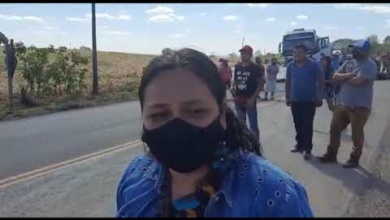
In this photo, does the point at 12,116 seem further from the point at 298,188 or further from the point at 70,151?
the point at 298,188

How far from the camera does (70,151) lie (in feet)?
28.6

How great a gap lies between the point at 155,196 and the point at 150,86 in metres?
0.34

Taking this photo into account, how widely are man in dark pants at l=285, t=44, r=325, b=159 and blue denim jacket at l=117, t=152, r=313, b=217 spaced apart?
6246 mm

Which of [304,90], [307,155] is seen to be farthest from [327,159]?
[304,90]

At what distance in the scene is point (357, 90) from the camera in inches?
276

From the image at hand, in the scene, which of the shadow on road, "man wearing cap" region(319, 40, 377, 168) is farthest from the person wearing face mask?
"man wearing cap" region(319, 40, 377, 168)

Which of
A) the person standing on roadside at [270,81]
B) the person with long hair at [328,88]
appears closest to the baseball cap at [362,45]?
the person with long hair at [328,88]

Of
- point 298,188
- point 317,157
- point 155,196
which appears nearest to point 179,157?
point 155,196

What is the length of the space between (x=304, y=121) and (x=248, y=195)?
666 cm

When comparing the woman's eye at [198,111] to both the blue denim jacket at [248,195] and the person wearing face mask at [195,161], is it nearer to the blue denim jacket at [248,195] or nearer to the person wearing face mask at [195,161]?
the person wearing face mask at [195,161]

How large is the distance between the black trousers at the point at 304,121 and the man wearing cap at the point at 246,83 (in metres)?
0.79

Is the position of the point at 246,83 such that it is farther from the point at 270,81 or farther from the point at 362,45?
the point at 270,81

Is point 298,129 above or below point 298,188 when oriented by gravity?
below

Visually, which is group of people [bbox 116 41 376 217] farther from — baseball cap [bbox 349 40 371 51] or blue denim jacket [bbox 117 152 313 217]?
baseball cap [bbox 349 40 371 51]
